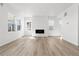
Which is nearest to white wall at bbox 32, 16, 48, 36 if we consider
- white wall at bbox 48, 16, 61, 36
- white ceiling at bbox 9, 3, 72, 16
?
white wall at bbox 48, 16, 61, 36

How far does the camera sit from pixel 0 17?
5.50 metres

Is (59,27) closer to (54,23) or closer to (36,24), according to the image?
(54,23)

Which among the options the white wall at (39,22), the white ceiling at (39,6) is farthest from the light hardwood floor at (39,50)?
the white wall at (39,22)

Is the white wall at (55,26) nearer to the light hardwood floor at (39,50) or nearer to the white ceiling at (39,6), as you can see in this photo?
the white ceiling at (39,6)

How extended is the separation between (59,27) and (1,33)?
8529mm

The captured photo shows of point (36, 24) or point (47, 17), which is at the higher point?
point (47, 17)

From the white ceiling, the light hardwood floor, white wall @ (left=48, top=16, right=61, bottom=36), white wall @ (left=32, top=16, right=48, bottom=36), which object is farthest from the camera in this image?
white wall @ (left=48, top=16, right=61, bottom=36)

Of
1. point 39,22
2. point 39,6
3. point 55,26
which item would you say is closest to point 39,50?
point 39,6

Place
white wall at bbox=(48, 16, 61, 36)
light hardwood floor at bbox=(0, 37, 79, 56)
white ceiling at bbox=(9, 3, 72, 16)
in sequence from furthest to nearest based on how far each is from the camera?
white wall at bbox=(48, 16, 61, 36) → white ceiling at bbox=(9, 3, 72, 16) → light hardwood floor at bbox=(0, 37, 79, 56)

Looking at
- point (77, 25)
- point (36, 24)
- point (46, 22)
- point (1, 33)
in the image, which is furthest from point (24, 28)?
point (77, 25)

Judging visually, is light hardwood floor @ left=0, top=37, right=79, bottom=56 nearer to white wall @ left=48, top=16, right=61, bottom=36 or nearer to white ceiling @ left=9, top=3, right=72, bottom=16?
white ceiling @ left=9, top=3, right=72, bottom=16

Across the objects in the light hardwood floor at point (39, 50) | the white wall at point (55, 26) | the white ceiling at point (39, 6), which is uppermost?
the white ceiling at point (39, 6)

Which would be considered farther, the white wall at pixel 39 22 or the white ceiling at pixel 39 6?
the white wall at pixel 39 22

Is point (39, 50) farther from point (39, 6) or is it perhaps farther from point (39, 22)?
point (39, 22)
